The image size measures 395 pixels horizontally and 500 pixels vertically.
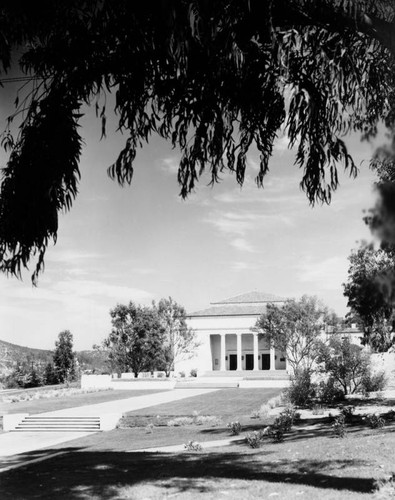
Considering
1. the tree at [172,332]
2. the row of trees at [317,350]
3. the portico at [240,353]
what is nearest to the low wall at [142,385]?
the tree at [172,332]

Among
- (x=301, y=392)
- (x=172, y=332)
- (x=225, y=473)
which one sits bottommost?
(x=225, y=473)

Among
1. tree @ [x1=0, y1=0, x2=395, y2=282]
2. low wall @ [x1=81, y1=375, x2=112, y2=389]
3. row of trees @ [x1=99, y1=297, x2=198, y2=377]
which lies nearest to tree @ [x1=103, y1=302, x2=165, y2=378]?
row of trees @ [x1=99, y1=297, x2=198, y2=377]

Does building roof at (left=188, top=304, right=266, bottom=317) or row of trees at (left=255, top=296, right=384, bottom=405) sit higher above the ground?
building roof at (left=188, top=304, right=266, bottom=317)

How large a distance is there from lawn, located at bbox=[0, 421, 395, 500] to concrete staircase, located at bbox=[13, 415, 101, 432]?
7827mm

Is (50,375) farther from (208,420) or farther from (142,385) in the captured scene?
(208,420)

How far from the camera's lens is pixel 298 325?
132 ft

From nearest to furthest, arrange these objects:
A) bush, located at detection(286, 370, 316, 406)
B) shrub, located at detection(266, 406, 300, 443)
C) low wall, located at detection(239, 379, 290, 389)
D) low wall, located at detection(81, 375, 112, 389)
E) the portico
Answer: shrub, located at detection(266, 406, 300, 443) → bush, located at detection(286, 370, 316, 406) → low wall, located at detection(239, 379, 290, 389) → low wall, located at detection(81, 375, 112, 389) → the portico

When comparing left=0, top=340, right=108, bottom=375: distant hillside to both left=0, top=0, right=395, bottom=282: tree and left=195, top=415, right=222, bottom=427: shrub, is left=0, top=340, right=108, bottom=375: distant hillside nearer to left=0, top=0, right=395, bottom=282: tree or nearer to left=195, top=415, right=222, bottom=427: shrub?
left=195, top=415, right=222, bottom=427: shrub

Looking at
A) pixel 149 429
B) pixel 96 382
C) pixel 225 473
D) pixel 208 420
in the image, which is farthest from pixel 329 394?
pixel 96 382

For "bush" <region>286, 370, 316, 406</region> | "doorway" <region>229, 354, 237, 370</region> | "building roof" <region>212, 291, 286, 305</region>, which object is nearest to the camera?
"bush" <region>286, 370, 316, 406</region>

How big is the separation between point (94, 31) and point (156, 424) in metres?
18.1

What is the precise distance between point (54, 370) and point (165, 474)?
47.6 m

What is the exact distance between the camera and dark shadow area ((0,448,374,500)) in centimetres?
853

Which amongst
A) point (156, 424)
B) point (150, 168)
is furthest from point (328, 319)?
point (150, 168)
